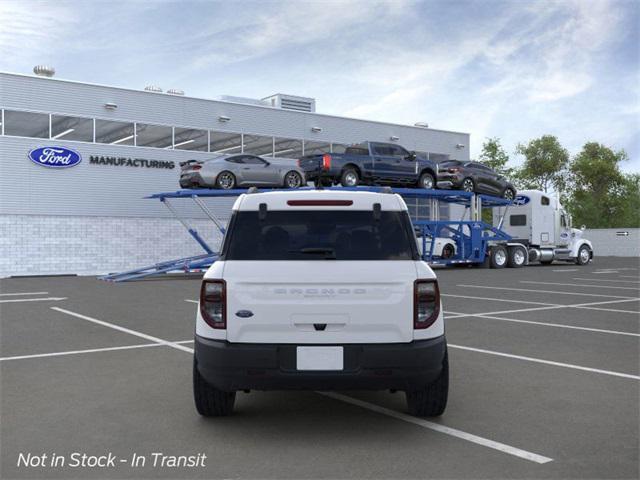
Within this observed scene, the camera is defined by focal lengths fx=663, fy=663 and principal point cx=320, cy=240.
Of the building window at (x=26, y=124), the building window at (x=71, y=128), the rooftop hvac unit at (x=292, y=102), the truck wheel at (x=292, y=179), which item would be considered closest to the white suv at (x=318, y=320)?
the truck wheel at (x=292, y=179)

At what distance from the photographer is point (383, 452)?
4.29 m

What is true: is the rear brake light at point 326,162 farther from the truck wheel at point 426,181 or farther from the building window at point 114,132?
the building window at point 114,132

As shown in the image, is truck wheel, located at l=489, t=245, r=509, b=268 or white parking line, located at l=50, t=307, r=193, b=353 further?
truck wheel, located at l=489, t=245, r=509, b=268

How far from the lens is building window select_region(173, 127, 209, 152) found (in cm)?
2952

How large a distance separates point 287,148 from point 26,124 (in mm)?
12089

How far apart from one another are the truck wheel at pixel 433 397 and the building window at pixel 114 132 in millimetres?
25073

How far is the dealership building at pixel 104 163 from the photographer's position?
25.7 metres

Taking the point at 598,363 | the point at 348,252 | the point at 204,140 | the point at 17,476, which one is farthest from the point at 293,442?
the point at 204,140

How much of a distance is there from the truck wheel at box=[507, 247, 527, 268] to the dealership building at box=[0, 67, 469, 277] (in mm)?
12051

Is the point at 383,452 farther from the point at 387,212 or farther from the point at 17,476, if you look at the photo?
the point at 17,476

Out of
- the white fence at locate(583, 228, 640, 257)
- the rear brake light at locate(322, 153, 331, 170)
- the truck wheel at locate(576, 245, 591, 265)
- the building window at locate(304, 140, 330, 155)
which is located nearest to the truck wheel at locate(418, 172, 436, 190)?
the rear brake light at locate(322, 153, 331, 170)

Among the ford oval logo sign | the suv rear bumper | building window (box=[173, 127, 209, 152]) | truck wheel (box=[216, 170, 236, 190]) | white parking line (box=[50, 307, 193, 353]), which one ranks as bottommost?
white parking line (box=[50, 307, 193, 353])

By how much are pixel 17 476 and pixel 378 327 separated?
7.91 ft

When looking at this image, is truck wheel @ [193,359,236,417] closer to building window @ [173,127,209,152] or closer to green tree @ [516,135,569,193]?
building window @ [173,127,209,152]
